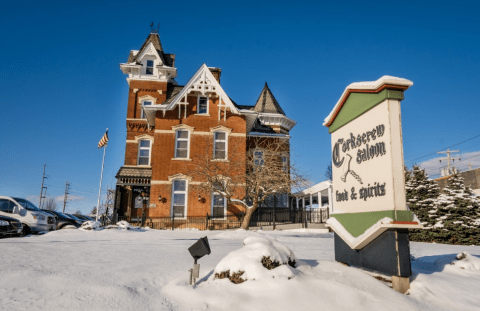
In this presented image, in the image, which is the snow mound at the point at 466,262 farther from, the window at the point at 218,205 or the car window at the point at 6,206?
the car window at the point at 6,206

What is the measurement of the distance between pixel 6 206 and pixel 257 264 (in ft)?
53.0

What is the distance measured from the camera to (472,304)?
16.0 feet

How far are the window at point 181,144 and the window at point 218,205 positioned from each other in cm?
361

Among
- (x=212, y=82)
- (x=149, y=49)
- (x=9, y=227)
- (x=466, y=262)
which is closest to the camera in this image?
(x=466, y=262)

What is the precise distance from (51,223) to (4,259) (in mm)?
11615

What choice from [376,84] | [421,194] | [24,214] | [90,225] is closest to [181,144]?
[90,225]

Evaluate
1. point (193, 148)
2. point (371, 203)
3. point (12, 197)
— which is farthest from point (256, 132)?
point (371, 203)

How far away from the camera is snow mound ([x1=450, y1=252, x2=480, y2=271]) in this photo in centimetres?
683

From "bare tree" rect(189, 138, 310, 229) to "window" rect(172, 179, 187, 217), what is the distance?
1.07 metres

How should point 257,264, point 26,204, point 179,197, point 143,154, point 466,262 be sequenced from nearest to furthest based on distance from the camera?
point 257,264 → point 466,262 → point 26,204 → point 179,197 → point 143,154

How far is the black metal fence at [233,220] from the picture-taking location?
21.5m

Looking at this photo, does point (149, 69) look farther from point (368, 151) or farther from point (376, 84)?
point (368, 151)

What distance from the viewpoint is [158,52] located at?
94.6ft

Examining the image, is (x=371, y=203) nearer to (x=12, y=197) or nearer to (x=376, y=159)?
(x=376, y=159)
